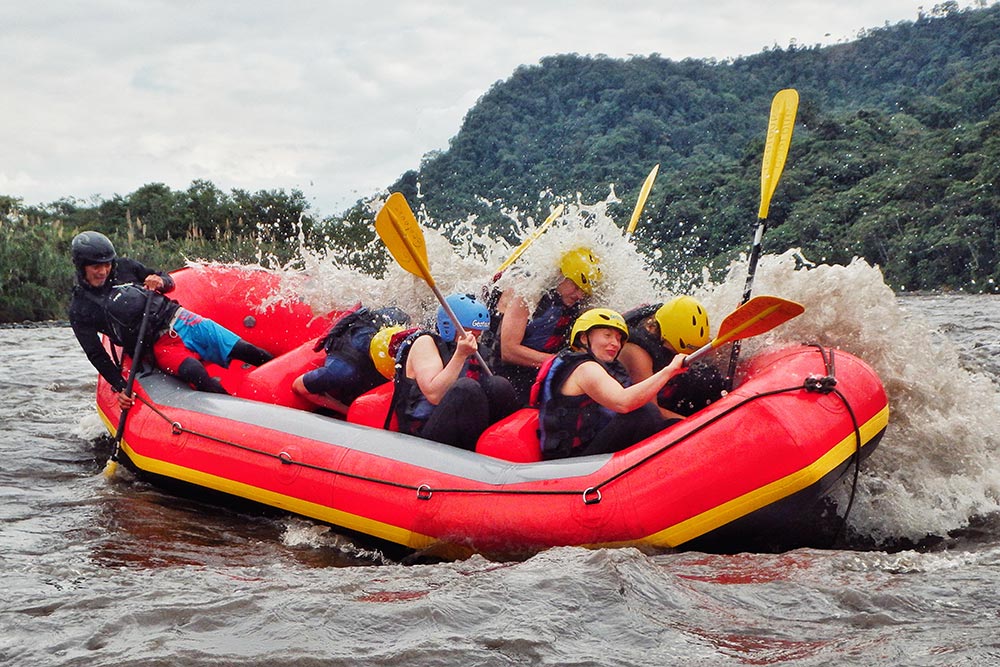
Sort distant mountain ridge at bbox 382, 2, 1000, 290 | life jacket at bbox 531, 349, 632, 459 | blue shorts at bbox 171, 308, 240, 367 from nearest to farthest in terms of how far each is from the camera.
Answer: life jacket at bbox 531, 349, 632, 459 → blue shorts at bbox 171, 308, 240, 367 → distant mountain ridge at bbox 382, 2, 1000, 290

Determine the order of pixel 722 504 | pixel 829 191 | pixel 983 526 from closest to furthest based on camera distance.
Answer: pixel 722 504 < pixel 983 526 < pixel 829 191

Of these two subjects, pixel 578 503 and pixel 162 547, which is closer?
pixel 578 503

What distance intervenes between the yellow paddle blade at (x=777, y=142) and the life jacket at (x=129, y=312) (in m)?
3.38

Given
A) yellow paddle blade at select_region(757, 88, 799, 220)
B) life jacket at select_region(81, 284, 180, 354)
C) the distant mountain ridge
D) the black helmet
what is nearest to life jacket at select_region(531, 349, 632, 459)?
yellow paddle blade at select_region(757, 88, 799, 220)

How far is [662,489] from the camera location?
425 centimetres

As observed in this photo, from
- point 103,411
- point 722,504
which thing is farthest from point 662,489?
point 103,411

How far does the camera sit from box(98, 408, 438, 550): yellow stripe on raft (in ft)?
15.3

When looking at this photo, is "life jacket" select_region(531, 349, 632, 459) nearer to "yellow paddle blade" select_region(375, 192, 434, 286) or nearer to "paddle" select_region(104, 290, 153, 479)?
"yellow paddle blade" select_region(375, 192, 434, 286)

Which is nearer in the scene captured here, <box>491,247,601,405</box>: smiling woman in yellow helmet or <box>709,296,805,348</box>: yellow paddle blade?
<box>709,296,805,348</box>: yellow paddle blade

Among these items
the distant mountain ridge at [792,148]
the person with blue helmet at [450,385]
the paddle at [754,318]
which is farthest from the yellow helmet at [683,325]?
the distant mountain ridge at [792,148]

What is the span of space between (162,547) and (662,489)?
2.26 meters

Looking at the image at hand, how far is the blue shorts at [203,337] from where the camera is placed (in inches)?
243

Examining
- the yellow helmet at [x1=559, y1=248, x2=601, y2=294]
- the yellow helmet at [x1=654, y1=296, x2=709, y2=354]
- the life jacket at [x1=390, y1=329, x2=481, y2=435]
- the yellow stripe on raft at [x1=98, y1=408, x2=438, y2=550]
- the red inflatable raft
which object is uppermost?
the yellow helmet at [x1=559, y1=248, x2=601, y2=294]

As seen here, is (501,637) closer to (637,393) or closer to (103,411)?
(637,393)
